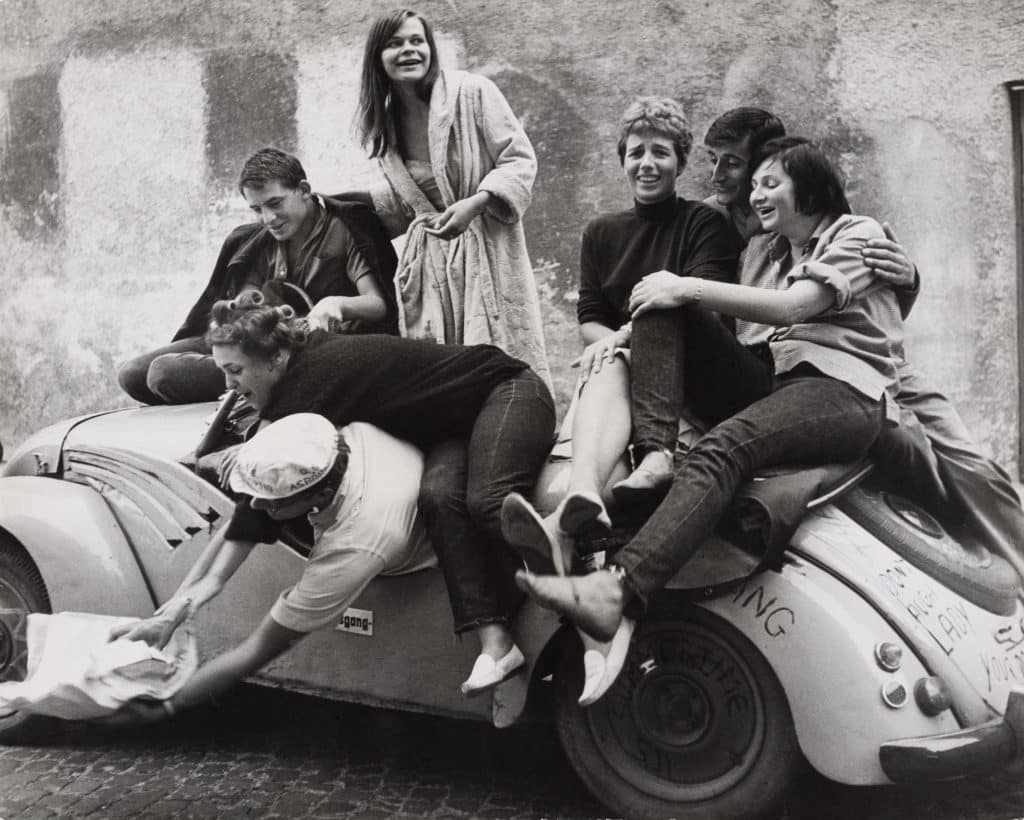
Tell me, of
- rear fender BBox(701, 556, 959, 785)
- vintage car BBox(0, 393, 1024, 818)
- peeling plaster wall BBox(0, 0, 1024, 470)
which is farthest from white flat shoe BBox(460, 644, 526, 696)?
peeling plaster wall BBox(0, 0, 1024, 470)

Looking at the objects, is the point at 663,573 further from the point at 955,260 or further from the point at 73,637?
the point at 73,637

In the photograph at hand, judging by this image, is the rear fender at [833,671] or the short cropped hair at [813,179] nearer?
the rear fender at [833,671]

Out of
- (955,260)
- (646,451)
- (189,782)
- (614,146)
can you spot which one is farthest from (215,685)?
(955,260)

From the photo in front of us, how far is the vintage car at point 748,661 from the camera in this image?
2338 millimetres

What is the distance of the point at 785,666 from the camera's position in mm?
2371

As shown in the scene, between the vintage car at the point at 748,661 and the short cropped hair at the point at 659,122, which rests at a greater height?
the short cropped hair at the point at 659,122

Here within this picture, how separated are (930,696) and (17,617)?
256 cm

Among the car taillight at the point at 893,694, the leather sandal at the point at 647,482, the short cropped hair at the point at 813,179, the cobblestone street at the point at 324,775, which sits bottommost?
the cobblestone street at the point at 324,775

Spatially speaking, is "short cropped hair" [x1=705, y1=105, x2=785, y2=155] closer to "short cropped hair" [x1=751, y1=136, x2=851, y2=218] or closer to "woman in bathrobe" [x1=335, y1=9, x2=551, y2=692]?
"short cropped hair" [x1=751, y1=136, x2=851, y2=218]

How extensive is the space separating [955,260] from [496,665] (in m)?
1.75

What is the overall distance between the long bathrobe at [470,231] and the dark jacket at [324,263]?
0.04 metres

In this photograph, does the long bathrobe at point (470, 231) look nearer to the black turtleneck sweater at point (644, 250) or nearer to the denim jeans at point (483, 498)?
the black turtleneck sweater at point (644, 250)

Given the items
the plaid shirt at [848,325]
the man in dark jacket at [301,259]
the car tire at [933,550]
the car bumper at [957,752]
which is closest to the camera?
the car bumper at [957,752]

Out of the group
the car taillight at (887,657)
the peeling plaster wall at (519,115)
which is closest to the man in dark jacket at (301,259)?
the peeling plaster wall at (519,115)
